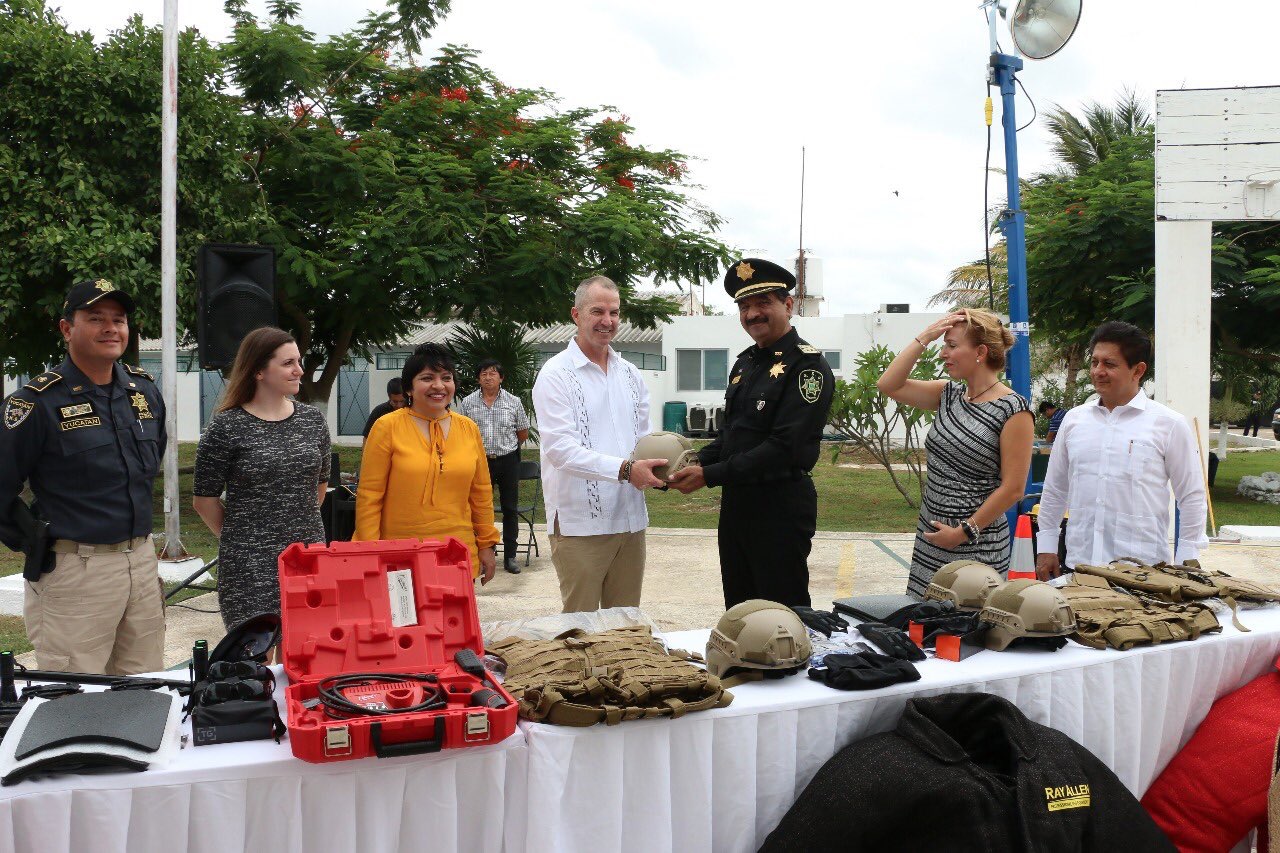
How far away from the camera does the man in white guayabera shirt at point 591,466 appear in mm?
3764

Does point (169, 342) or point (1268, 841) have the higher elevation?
point (169, 342)

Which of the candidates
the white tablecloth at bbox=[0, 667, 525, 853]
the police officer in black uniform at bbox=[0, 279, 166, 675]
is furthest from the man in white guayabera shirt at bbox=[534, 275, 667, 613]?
the white tablecloth at bbox=[0, 667, 525, 853]

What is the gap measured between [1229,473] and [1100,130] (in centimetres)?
850

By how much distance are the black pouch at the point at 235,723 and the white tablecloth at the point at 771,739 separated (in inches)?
21.6

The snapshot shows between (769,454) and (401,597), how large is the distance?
1.48 metres

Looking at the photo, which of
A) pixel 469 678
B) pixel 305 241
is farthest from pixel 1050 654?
pixel 305 241

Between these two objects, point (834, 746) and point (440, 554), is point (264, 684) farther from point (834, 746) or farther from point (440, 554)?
point (834, 746)

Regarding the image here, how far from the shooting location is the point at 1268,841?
272 cm

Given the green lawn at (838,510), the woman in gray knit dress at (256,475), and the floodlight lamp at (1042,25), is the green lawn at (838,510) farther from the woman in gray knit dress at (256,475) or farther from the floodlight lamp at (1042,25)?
the floodlight lamp at (1042,25)

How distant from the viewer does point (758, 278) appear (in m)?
3.71

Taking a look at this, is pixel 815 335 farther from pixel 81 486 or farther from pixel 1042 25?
pixel 81 486

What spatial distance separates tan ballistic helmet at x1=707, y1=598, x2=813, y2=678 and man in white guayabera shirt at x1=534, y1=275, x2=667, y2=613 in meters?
1.17

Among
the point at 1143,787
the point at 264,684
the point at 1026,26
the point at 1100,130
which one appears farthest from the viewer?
the point at 1100,130

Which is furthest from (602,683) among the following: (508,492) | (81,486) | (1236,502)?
(1236,502)
